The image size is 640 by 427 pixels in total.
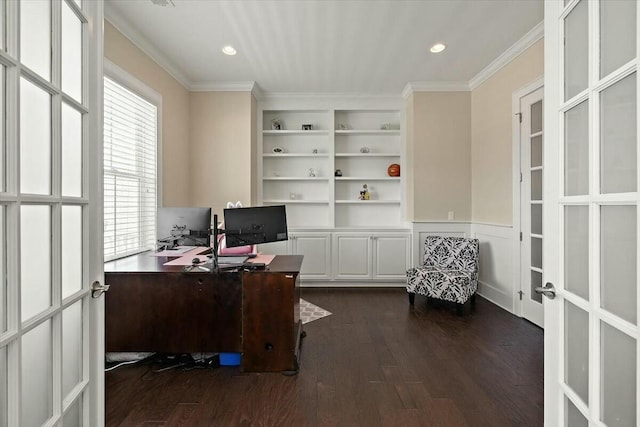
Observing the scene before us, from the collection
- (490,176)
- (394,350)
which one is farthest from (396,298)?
(490,176)

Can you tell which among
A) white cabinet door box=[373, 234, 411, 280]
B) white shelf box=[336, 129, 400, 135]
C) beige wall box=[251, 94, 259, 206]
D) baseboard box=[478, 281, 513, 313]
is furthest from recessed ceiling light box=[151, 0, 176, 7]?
baseboard box=[478, 281, 513, 313]

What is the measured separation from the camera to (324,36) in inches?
129

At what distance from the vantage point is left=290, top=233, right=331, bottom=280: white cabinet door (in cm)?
482

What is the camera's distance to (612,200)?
882 mm

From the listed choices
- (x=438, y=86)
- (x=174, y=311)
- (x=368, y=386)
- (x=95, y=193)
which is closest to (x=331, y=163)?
(x=438, y=86)

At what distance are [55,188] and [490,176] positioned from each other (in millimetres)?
4334

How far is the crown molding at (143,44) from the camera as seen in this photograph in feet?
9.28

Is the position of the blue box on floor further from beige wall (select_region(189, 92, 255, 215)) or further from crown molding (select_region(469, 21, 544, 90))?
crown molding (select_region(469, 21, 544, 90))

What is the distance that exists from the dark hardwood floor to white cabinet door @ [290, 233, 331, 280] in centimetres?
160

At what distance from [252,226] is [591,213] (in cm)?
193

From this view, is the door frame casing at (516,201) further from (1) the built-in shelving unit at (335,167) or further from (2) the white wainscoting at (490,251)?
(1) the built-in shelving unit at (335,167)

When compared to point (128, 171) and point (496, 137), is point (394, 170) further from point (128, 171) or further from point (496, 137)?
point (128, 171)

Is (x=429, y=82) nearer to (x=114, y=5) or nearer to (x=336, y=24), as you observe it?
(x=336, y=24)

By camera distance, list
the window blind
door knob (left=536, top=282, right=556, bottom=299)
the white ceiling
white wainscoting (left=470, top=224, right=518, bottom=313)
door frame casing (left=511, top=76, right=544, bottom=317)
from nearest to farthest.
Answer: door knob (left=536, top=282, right=556, bottom=299)
the white ceiling
the window blind
door frame casing (left=511, top=76, right=544, bottom=317)
white wainscoting (left=470, top=224, right=518, bottom=313)
